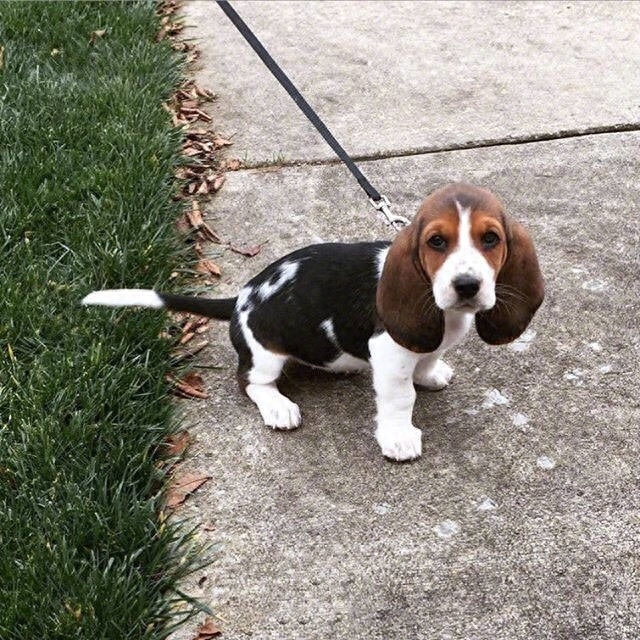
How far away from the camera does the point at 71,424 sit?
3.18 meters

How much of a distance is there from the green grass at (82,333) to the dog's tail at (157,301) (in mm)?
161

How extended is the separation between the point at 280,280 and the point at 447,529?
103 cm

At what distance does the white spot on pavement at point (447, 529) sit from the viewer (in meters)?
2.93

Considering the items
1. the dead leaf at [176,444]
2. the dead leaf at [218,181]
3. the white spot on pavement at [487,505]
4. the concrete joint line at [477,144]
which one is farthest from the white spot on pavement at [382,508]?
the concrete joint line at [477,144]

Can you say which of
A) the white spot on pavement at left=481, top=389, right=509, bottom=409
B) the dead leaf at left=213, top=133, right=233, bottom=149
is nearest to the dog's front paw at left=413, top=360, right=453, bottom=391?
the white spot on pavement at left=481, top=389, right=509, bottom=409

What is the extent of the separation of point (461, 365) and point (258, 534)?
1082 millimetres

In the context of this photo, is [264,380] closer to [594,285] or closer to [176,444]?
[176,444]

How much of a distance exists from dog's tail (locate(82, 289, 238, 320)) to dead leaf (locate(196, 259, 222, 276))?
65cm

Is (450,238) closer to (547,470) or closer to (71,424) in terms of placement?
(547,470)

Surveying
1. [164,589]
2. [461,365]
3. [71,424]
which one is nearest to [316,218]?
[461,365]

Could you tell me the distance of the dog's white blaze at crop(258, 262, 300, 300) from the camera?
3.39 meters

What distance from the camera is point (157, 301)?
11.5 ft

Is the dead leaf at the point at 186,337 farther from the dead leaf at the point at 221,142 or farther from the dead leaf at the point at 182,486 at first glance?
the dead leaf at the point at 221,142

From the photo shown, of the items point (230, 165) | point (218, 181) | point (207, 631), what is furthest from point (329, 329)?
point (230, 165)
